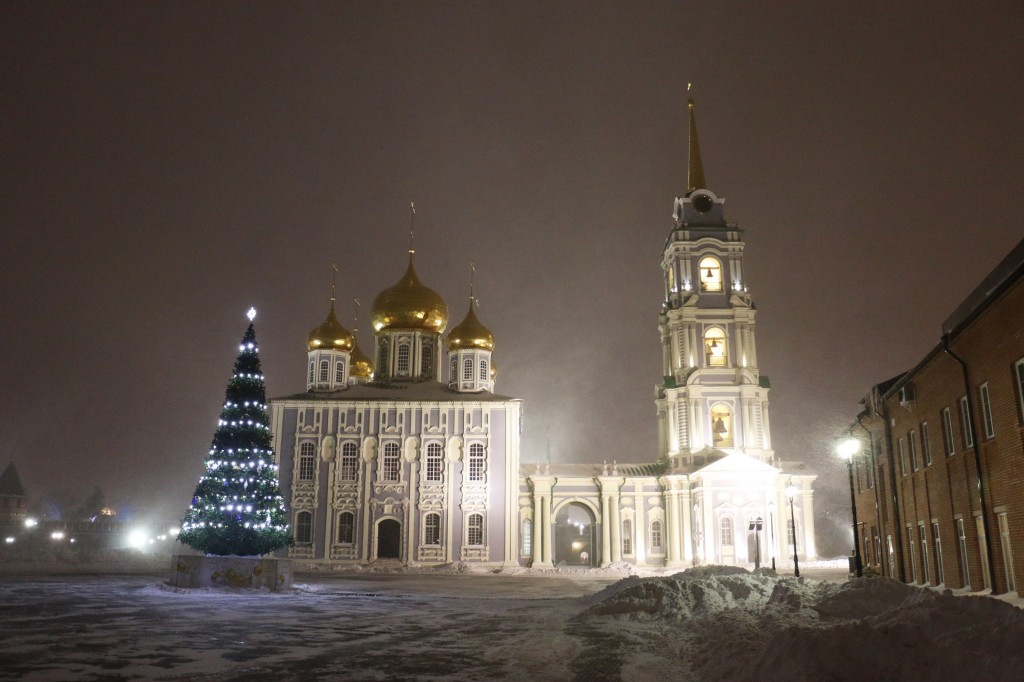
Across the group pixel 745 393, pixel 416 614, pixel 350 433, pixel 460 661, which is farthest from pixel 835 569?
pixel 460 661

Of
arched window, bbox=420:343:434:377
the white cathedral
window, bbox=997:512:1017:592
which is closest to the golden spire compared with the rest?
the white cathedral

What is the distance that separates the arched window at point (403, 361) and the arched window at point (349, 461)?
297 inches

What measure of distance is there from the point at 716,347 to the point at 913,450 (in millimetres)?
31605

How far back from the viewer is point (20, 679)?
32.5ft

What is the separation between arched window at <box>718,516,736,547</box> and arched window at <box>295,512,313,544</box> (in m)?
24.6

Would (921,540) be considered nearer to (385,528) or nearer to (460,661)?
(460,661)

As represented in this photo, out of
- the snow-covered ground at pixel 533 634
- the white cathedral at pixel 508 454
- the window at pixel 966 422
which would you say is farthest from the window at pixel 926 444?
the white cathedral at pixel 508 454

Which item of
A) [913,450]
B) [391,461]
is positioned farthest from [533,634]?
[391,461]

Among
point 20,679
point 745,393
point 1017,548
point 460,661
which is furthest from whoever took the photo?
point 745,393

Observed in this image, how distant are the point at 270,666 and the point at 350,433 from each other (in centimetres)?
3866

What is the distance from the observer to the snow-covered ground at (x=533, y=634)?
28.5ft

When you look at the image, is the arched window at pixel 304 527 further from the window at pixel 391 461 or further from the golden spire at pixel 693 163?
the golden spire at pixel 693 163

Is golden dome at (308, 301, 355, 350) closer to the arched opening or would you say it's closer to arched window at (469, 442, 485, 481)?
arched window at (469, 442, 485, 481)

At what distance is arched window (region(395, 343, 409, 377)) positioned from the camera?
5516 centimetres
